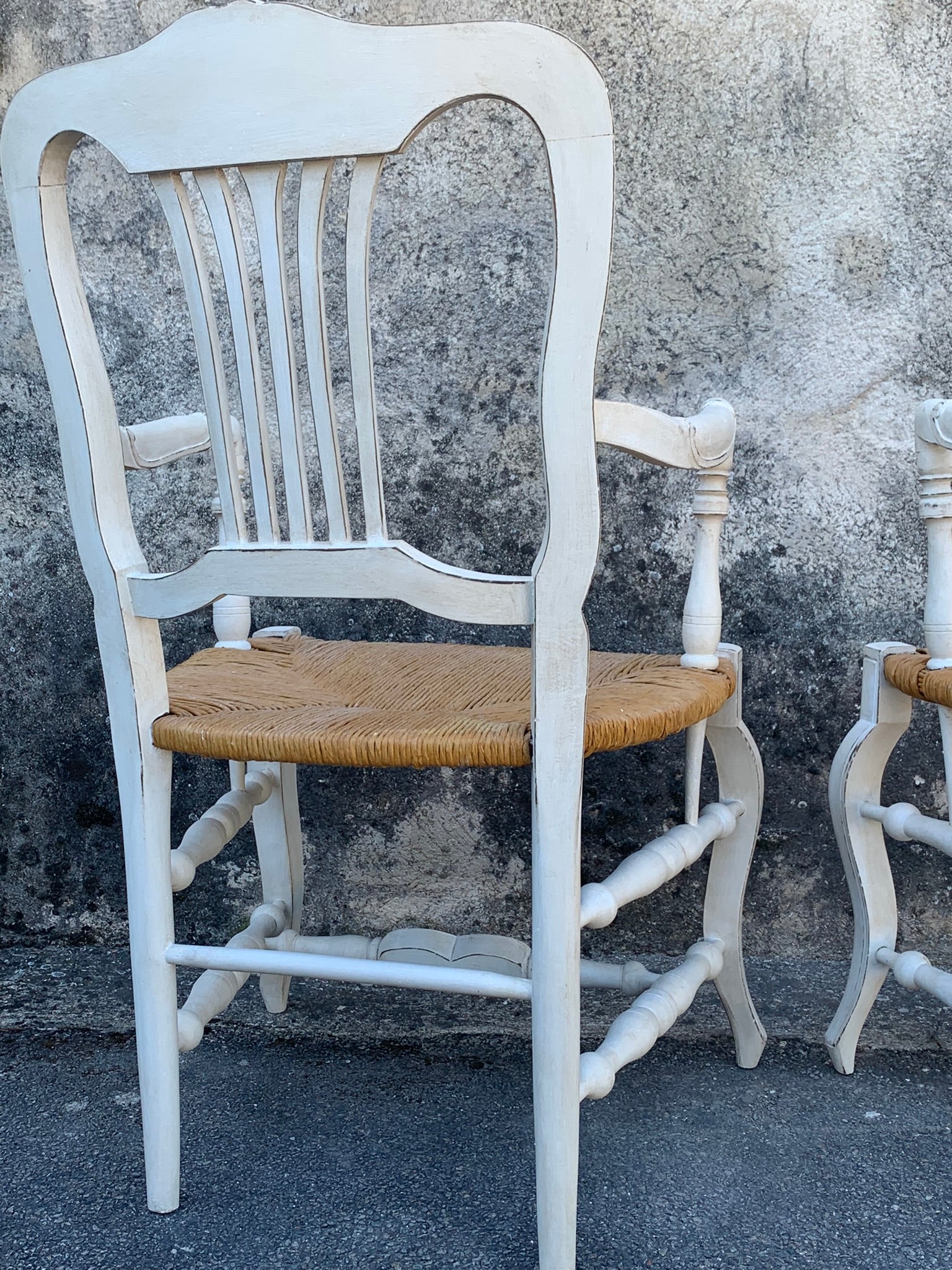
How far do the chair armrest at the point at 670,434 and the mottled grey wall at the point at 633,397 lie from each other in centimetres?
57

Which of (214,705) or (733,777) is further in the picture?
(733,777)

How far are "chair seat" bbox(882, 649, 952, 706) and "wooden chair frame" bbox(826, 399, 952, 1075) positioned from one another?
0.01 m

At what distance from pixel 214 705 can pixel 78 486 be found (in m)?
0.25

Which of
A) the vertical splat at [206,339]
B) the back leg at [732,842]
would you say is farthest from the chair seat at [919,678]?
the vertical splat at [206,339]

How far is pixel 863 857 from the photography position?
1422 millimetres

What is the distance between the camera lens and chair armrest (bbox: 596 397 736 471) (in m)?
0.97

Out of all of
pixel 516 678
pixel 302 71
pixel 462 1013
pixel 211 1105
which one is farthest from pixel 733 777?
pixel 302 71

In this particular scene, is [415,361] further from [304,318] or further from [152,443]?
[304,318]

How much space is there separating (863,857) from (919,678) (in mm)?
303

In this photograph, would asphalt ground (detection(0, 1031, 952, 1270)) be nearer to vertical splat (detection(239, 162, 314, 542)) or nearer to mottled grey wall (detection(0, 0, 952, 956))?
mottled grey wall (detection(0, 0, 952, 956))

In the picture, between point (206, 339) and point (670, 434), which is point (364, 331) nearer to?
point (206, 339)

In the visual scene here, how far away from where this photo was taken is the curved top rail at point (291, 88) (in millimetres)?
851

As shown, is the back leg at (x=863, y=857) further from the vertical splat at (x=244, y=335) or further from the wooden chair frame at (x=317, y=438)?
the vertical splat at (x=244, y=335)

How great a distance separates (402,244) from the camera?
1.76 meters
